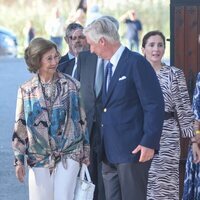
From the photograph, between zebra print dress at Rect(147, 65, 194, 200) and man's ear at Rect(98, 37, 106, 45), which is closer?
man's ear at Rect(98, 37, 106, 45)

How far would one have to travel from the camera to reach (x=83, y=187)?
16.4ft

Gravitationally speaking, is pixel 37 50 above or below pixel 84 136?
above

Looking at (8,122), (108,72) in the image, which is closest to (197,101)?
(108,72)

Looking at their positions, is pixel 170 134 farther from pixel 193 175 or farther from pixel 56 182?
pixel 56 182

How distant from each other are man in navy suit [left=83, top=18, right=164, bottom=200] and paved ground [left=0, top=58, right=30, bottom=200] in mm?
3106

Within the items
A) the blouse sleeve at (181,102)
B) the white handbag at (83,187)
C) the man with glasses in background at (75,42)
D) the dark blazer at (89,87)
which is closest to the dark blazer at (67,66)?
the man with glasses in background at (75,42)

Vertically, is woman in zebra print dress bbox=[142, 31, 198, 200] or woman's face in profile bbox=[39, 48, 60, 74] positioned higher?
woman's face in profile bbox=[39, 48, 60, 74]

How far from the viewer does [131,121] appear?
492cm

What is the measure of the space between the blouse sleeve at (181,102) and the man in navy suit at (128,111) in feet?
3.53

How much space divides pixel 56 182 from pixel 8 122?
7167mm

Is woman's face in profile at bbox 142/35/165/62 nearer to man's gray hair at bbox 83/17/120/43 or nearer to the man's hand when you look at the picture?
man's gray hair at bbox 83/17/120/43

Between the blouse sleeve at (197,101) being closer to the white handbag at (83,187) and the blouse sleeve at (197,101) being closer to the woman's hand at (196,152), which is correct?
the woman's hand at (196,152)

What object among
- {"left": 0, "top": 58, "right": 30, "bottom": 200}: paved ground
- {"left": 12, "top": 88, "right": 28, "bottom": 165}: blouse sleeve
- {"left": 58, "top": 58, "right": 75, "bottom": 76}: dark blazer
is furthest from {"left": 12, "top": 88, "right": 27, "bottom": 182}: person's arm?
{"left": 0, "top": 58, "right": 30, "bottom": 200}: paved ground

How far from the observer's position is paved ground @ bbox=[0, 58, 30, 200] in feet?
27.0
